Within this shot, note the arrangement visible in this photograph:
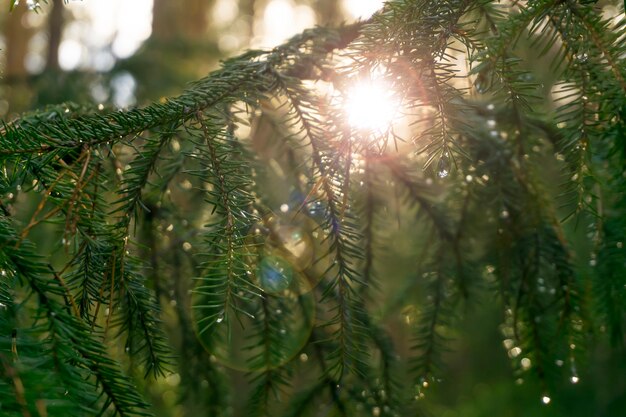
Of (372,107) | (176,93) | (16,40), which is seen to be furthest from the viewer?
(16,40)

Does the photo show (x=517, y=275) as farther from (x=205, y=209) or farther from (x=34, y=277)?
(x=34, y=277)

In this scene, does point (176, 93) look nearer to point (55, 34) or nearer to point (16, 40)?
point (55, 34)

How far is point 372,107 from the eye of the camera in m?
0.82

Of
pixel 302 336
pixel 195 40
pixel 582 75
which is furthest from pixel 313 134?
pixel 195 40

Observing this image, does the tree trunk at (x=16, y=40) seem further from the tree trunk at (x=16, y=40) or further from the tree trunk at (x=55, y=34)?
the tree trunk at (x=55, y=34)

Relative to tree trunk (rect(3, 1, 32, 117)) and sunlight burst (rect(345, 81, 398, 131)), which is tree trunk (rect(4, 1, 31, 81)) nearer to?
tree trunk (rect(3, 1, 32, 117))

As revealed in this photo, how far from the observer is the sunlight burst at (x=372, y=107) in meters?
0.80

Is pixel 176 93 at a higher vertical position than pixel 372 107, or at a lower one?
higher

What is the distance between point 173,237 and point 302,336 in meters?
0.35

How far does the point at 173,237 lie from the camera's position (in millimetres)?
1323

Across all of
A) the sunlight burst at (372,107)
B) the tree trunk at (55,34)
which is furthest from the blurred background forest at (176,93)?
the sunlight burst at (372,107)

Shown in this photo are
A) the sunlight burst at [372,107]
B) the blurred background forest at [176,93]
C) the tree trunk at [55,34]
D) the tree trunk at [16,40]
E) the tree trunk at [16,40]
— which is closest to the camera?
the sunlight burst at [372,107]

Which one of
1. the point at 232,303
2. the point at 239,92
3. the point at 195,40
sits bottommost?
the point at 232,303

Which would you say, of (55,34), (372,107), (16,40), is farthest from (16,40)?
(372,107)
